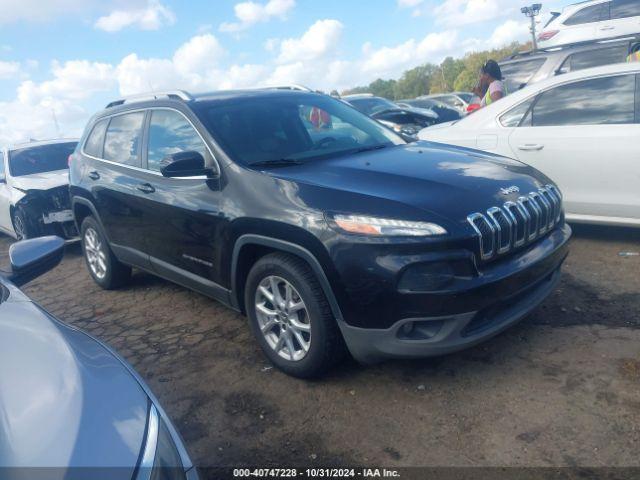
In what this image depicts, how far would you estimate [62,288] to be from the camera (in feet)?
19.5

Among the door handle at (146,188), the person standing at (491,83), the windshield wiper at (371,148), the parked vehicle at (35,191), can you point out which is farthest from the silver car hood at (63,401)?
the person standing at (491,83)

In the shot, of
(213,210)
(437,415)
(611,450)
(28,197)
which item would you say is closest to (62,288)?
(28,197)

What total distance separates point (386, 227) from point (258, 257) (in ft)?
3.33

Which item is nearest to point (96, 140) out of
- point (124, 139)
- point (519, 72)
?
point (124, 139)

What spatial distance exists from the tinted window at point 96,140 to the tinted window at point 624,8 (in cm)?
968

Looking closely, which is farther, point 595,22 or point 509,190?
point 595,22

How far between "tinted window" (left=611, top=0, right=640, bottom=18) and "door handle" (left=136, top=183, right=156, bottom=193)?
9947mm

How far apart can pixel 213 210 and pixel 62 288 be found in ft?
10.8

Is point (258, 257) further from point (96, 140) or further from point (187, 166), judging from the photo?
point (96, 140)

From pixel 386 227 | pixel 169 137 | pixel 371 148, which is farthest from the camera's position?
pixel 169 137

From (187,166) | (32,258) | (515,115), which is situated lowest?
(32,258)

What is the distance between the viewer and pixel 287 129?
3.97 meters

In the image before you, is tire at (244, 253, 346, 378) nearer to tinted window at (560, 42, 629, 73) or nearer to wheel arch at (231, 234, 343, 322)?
wheel arch at (231, 234, 343, 322)

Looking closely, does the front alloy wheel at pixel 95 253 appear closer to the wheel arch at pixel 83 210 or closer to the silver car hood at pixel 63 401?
the wheel arch at pixel 83 210
